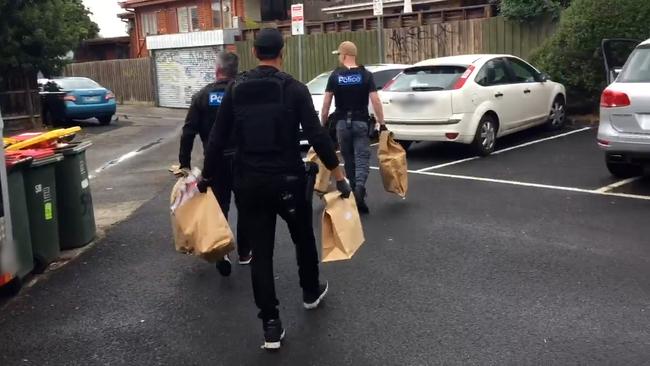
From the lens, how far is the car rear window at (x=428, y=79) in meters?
10.6

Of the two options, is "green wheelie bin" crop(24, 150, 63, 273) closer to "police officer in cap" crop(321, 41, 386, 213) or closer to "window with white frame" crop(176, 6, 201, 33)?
"police officer in cap" crop(321, 41, 386, 213)

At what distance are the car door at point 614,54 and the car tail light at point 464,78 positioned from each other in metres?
1.81

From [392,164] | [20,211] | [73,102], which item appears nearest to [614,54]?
[392,164]

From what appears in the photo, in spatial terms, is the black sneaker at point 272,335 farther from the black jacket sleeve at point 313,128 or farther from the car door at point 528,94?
the car door at point 528,94

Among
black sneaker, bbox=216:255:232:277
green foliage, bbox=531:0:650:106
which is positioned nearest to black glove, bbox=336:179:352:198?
black sneaker, bbox=216:255:232:277

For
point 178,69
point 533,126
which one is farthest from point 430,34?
point 178,69

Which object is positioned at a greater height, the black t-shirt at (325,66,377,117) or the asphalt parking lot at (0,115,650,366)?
the black t-shirt at (325,66,377,117)

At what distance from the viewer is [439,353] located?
4137mm

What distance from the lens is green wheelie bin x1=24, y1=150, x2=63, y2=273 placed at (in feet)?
19.7

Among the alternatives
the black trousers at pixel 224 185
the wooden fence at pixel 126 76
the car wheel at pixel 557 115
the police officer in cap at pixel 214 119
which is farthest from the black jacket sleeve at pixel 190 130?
the wooden fence at pixel 126 76

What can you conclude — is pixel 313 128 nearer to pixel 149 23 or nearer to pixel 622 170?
pixel 622 170

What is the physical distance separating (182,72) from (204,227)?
25.0 metres

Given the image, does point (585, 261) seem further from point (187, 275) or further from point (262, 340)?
point (187, 275)

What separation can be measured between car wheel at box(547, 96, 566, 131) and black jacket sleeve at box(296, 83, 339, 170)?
29.3ft
